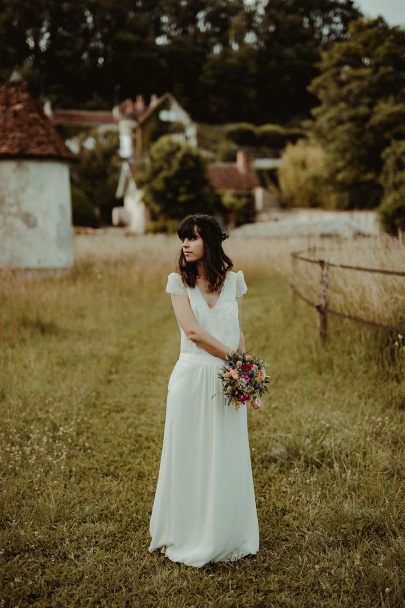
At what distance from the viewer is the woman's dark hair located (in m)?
3.19

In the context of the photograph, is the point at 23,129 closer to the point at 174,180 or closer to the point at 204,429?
the point at 204,429

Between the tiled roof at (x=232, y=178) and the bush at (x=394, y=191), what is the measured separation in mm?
18764

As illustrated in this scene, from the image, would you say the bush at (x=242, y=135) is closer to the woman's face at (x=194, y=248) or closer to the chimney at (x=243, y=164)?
the chimney at (x=243, y=164)

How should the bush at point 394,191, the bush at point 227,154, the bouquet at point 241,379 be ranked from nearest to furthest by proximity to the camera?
the bouquet at point 241,379, the bush at point 394,191, the bush at point 227,154

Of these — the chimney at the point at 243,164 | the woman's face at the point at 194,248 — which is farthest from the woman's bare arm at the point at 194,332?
the chimney at the point at 243,164

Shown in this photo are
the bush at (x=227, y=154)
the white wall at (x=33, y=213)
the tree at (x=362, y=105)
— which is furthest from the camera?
the bush at (x=227, y=154)

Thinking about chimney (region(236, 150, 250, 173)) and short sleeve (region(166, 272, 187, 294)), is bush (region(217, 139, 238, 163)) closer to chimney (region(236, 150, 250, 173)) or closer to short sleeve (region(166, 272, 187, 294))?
chimney (region(236, 150, 250, 173))

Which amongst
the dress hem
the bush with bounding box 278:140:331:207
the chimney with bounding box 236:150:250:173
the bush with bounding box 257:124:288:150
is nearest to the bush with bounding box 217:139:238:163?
the bush with bounding box 257:124:288:150

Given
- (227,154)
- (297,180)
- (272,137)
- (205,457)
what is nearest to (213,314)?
(205,457)

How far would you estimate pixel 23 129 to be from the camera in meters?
14.0

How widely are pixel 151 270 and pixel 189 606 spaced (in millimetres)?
11411

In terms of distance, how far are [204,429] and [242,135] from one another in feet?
193

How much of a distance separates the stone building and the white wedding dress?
11.6m

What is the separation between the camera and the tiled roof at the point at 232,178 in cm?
4219
